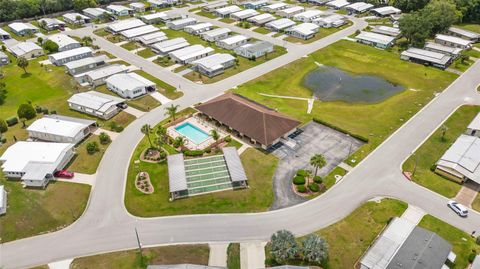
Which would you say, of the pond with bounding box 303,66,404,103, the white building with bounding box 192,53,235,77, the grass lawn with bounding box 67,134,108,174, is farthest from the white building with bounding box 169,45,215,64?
the grass lawn with bounding box 67,134,108,174

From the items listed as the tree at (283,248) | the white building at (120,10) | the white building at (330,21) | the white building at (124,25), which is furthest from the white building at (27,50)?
the tree at (283,248)

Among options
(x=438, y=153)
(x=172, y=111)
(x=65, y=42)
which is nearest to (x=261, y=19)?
(x=65, y=42)

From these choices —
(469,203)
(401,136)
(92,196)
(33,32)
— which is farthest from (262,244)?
(33,32)

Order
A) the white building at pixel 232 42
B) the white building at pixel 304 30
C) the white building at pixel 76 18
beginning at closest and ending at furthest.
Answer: the white building at pixel 232 42 < the white building at pixel 304 30 < the white building at pixel 76 18

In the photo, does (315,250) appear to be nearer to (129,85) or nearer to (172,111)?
(172,111)

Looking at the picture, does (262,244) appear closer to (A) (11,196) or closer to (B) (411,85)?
(A) (11,196)

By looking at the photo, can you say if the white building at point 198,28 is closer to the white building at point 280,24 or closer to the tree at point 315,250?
the white building at point 280,24

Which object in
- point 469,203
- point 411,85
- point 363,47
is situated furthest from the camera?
point 363,47
